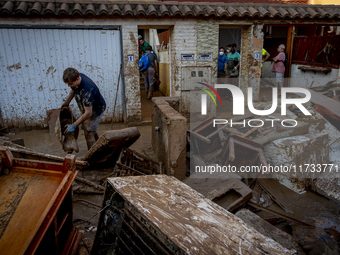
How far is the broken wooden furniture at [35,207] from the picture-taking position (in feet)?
6.57

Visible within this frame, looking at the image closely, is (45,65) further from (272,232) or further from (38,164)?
(272,232)

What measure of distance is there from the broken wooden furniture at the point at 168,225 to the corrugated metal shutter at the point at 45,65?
19.9ft

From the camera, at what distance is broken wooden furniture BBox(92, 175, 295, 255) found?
1.67 meters

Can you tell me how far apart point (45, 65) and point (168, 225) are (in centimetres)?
717

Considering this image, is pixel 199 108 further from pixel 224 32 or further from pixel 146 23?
pixel 224 32

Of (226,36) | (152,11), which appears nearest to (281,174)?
(152,11)

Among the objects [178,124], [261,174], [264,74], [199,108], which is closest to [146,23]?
[199,108]

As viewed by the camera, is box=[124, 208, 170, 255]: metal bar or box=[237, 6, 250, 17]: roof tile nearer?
box=[124, 208, 170, 255]: metal bar

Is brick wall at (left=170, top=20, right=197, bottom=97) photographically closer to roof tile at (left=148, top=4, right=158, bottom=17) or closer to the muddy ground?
roof tile at (left=148, top=4, right=158, bottom=17)

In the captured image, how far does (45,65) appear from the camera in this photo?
24.6ft

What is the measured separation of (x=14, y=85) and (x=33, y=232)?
22.4 feet

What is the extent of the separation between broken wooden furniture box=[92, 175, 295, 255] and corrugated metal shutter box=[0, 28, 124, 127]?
6.07 meters

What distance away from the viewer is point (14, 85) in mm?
7488

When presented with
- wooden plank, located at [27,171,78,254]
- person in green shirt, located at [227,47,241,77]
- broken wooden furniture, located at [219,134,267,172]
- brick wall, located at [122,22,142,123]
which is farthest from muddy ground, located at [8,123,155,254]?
person in green shirt, located at [227,47,241,77]
